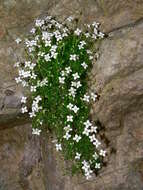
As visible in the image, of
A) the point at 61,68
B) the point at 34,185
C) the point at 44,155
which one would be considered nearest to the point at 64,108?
the point at 61,68

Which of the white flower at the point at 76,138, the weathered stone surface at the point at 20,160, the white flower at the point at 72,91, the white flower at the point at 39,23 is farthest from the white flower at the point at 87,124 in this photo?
the white flower at the point at 39,23

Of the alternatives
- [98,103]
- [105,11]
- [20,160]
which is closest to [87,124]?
[98,103]

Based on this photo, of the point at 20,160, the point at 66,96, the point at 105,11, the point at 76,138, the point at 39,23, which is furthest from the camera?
the point at 20,160

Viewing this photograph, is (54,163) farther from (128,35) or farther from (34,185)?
(128,35)

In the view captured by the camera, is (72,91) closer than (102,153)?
Yes

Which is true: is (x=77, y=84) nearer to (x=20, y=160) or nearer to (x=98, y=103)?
→ (x=98, y=103)

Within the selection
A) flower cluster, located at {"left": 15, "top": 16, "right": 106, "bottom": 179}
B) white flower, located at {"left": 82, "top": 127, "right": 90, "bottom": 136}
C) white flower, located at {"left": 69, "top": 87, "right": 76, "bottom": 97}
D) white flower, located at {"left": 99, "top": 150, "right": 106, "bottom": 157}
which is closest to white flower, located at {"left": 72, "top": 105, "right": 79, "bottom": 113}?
flower cluster, located at {"left": 15, "top": 16, "right": 106, "bottom": 179}

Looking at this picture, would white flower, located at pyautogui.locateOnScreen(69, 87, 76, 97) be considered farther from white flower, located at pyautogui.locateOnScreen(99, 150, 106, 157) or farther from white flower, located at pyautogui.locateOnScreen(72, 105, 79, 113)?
white flower, located at pyautogui.locateOnScreen(99, 150, 106, 157)
